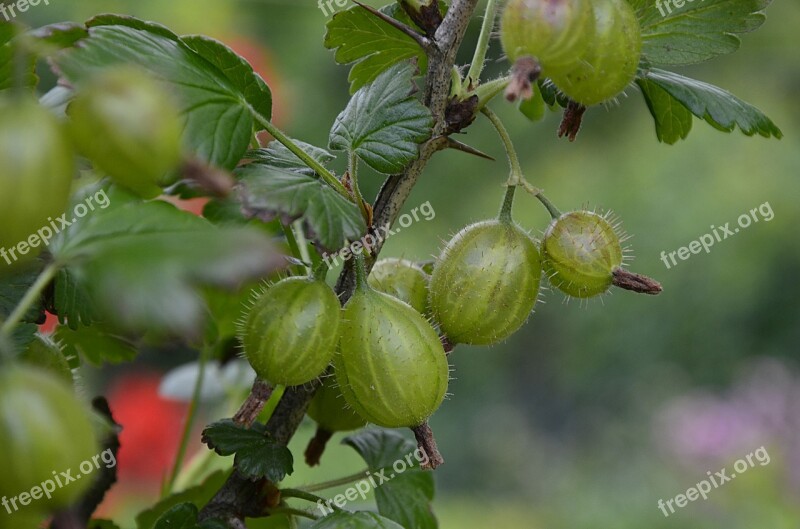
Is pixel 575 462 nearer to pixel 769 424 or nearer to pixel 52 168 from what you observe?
pixel 769 424

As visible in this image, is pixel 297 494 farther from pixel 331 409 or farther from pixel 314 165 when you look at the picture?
pixel 314 165

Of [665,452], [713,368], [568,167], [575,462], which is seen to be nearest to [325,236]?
[665,452]

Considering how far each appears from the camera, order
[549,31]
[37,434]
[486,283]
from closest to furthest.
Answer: [37,434] → [549,31] → [486,283]

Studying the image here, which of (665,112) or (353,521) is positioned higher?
(665,112)

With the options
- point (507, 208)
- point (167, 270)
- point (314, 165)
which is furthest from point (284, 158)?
point (167, 270)

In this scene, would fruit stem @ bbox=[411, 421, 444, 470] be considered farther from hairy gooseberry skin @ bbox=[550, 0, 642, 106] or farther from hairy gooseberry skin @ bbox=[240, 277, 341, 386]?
hairy gooseberry skin @ bbox=[550, 0, 642, 106]

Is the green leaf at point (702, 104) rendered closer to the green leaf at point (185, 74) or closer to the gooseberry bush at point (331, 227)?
the gooseberry bush at point (331, 227)

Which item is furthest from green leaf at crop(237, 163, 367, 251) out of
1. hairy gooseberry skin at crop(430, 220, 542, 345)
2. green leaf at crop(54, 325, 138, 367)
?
green leaf at crop(54, 325, 138, 367)
